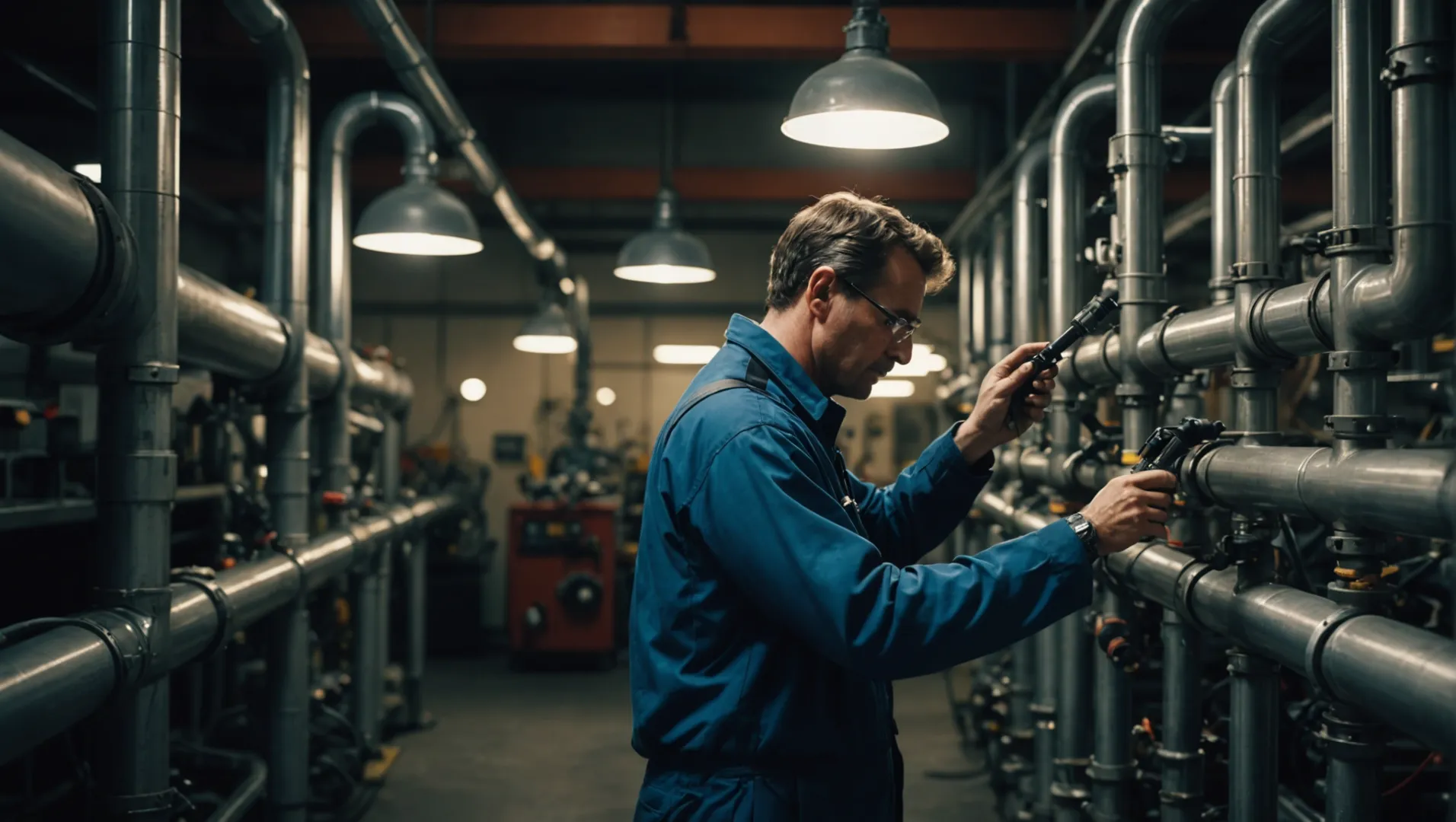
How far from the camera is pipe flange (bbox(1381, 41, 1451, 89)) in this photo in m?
A: 1.50

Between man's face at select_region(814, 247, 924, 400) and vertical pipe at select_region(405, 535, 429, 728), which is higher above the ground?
man's face at select_region(814, 247, 924, 400)

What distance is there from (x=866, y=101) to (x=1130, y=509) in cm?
147

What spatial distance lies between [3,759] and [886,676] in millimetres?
1202

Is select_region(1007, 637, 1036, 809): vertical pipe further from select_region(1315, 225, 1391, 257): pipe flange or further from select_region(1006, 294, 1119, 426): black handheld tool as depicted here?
select_region(1315, 225, 1391, 257): pipe flange

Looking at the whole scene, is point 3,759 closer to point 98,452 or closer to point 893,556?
point 98,452

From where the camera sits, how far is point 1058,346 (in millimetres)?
1869

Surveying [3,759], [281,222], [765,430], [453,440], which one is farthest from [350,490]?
[453,440]

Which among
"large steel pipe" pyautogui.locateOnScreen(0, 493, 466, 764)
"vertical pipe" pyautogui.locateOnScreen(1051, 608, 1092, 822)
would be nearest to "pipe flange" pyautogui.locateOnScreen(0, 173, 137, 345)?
"large steel pipe" pyautogui.locateOnScreen(0, 493, 466, 764)

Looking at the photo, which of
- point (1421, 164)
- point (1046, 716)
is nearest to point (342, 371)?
point (1046, 716)

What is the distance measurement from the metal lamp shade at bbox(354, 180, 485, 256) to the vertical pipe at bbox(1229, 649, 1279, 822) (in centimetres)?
281

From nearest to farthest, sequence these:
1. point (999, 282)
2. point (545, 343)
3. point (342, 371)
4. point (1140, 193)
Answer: point (1140, 193)
point (342, 371)
point (999, 282)
point (545, 343)

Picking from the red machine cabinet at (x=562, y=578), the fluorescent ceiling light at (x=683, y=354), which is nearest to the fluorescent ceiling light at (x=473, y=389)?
the fluorescent ceiling light at (x=683, y=354)

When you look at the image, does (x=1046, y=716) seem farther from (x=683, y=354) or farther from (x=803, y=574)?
(x=683, y=354)

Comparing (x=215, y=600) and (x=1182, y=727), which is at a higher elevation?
(x=215, y=600)
